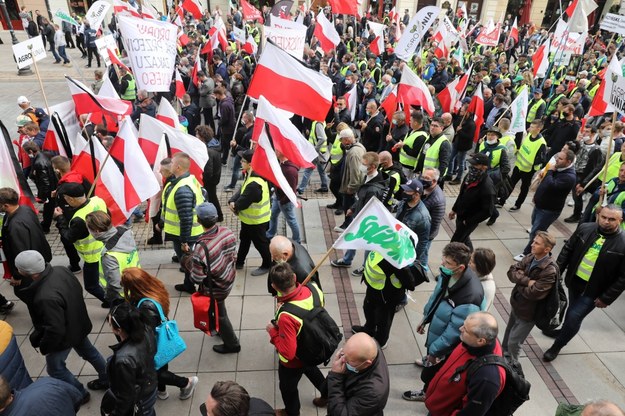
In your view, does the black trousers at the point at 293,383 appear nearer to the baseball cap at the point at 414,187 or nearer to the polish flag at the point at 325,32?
the baseball cap at the point at 414,187

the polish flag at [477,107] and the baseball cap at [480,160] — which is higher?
the baseball cap at [480,160]

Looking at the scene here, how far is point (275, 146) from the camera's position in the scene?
575cm

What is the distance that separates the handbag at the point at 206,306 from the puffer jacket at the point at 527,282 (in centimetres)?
306

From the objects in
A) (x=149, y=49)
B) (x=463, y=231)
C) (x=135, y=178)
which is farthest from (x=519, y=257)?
(x=149, y=49)

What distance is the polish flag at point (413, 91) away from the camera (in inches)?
331

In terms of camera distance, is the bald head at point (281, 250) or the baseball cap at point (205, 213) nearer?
the bald head at point (281, 250)

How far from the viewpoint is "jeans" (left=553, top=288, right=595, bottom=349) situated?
15.6 feet

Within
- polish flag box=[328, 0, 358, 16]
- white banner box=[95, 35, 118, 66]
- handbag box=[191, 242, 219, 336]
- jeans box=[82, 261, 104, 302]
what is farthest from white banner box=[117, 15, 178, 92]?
polish flag box=[328, 0, 358, 16]

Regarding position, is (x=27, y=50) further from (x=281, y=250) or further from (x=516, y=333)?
(x=516, y=333)

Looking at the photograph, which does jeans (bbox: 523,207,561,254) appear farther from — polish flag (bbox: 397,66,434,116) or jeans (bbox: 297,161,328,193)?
jeans (bbox: 297,161,328,193)

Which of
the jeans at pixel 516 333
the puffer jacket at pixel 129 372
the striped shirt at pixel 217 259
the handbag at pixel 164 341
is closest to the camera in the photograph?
the puffer jacket at pixel 129 372

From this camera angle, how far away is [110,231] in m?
4.46

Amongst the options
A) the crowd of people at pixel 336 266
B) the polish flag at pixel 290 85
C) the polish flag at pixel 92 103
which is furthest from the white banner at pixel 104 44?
the polish flag at pixel 290 85

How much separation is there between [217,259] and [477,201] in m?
3.81
